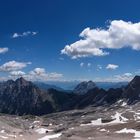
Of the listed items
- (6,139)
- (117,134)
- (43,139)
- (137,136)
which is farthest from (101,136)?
(6,139)

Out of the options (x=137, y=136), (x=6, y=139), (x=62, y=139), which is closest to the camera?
(x=137, y=136)

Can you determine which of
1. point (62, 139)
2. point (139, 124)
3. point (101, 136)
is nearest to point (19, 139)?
point (62, 139)

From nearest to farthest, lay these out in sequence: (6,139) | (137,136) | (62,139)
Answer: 1. (137,136)
2. (62,139)
3. (6,139)

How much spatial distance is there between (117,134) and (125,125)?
23.4 m

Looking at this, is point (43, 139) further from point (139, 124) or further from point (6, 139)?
point (139, 124)

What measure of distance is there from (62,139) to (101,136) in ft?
64.6

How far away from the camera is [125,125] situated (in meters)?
198

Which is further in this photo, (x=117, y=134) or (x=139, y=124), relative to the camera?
(x=139, y=124)

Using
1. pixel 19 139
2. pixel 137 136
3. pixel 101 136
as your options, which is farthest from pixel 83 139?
pixel 19 139

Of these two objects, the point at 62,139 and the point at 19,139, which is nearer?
the point at 62,139

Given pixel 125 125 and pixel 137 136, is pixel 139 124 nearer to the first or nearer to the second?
pixel 125 125

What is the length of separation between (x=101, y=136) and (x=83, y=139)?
9.33 metres

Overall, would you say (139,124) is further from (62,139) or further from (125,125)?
(62,139)

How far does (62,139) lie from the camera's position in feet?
583
